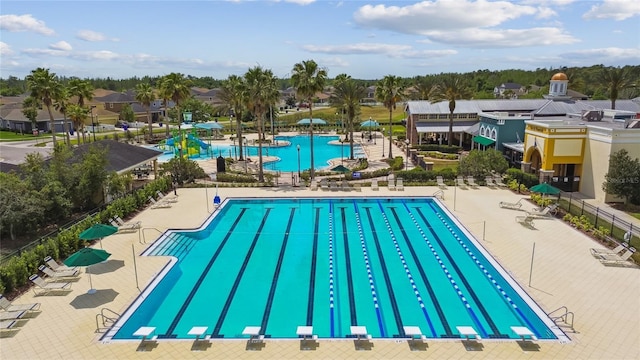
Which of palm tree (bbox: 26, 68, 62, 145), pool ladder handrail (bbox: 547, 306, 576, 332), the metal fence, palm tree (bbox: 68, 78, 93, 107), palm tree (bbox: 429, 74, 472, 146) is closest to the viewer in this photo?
pool ladder handrail (bbox: 547, 306, 576, 332)

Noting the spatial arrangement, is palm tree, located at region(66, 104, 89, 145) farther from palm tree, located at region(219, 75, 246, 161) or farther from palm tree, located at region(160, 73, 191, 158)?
palm tree, located at region(219, 75, 246, 161)

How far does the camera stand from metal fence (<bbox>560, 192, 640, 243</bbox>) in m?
20.3

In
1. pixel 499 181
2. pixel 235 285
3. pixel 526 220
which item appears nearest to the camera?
pixel 235 285

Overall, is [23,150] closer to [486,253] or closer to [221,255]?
[221,255]

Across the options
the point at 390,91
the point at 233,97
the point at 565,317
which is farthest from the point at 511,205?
the point at 233,97

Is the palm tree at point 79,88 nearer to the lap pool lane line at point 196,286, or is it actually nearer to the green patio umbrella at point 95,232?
the lap pool lane line at point 196,286

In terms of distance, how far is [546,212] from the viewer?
23594mm

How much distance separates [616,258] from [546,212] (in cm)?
604

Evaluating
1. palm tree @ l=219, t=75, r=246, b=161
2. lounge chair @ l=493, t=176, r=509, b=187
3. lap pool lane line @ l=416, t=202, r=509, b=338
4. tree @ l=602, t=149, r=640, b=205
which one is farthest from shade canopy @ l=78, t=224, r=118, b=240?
tree @ l=602, t=149, r=640, b=205

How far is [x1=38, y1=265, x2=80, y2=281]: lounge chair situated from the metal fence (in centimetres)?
2313

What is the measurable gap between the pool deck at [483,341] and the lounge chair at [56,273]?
416mm

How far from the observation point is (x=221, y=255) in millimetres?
19656

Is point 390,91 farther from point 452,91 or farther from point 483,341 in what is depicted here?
point 483,341

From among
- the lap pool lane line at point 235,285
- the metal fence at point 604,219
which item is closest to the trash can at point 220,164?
the lap pool lane line at point 235,285
